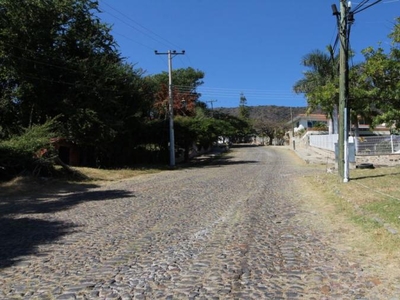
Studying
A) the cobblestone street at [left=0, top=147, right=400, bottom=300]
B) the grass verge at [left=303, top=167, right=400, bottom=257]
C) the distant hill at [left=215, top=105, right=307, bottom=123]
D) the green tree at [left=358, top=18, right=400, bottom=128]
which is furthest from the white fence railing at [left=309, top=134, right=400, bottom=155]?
the distant hill at [left=215, top=105, right=307, bottom=123]

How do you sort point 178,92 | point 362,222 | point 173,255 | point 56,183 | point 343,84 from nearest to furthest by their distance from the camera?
point 173,255, point 362,222, point 343,84, point 56,183, point 178,92

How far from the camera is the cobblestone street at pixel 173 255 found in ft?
16.3

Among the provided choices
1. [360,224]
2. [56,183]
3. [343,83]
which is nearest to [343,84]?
[343,83]

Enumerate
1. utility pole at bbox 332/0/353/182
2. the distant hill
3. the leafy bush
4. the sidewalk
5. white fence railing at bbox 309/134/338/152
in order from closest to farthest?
utility pole at bbox 332/0/353/182 < the leafy bush < the sidewalk < white fence railing at bbox 309/134/338/152 < the distant hill

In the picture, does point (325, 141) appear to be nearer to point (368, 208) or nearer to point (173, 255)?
point (368, 208)

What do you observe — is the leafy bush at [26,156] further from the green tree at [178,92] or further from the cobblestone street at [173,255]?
the green tree at [178,92]

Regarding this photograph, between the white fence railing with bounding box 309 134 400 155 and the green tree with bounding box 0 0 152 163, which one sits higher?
the green tree with bounding box 0 0 152 163

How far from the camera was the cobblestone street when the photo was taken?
4969mm

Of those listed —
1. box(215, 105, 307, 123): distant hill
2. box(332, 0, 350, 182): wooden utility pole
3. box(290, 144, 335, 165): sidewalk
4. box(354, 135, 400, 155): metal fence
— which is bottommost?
box(290, 144, 335, 165): sidewalk

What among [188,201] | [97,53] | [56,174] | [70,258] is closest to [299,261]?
[70,258]

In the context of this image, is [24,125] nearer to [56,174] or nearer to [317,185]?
[56,174]

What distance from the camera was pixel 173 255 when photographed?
6516 mm

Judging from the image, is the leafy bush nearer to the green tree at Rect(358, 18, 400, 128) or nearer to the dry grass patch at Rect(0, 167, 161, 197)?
the dry grass patch at Rect(0, 167, 161, 197)

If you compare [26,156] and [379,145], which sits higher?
[26,156]
